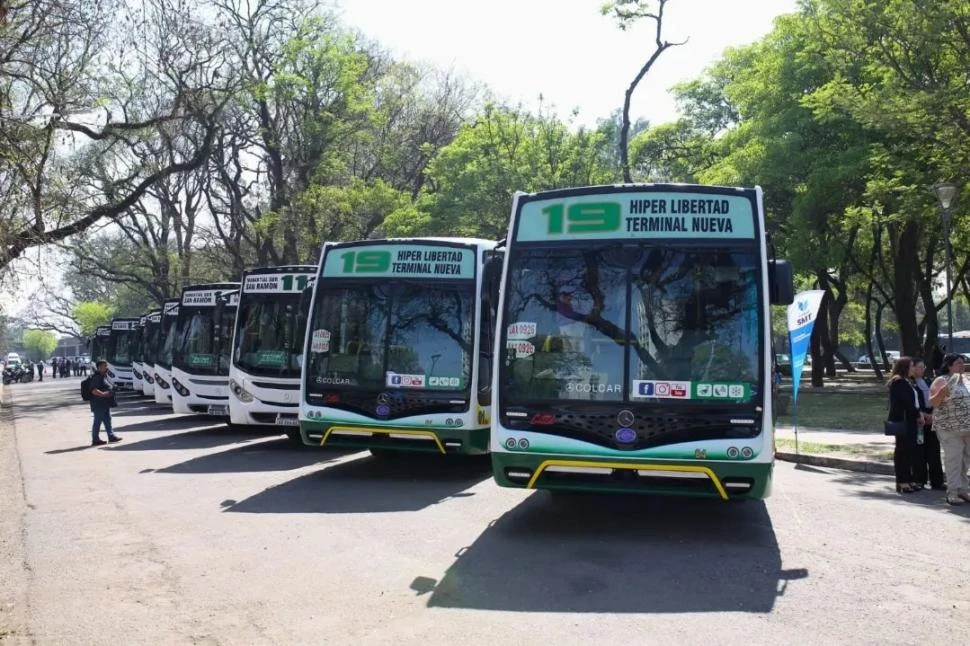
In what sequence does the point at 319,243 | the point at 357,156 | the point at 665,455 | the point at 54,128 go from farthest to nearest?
the point at 357,156 → the point at 319,243 → the point at 54,128 → the point at 665,455

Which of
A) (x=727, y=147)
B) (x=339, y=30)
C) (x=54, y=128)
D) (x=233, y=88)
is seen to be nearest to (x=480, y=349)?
(x=54, y=128)

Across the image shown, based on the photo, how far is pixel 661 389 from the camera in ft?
26.6

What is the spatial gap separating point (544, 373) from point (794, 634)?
344cm

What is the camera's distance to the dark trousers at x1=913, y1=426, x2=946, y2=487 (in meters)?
11.4

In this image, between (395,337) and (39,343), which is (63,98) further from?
(39,343)

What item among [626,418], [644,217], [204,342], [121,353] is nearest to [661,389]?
[626,418]

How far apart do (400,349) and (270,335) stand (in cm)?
496

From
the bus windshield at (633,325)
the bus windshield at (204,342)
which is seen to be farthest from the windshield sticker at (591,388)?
the bus windshield at (204,342)

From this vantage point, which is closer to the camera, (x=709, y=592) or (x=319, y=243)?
(x=709, y=592)

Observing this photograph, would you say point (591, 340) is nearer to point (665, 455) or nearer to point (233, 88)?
point (665, 455)

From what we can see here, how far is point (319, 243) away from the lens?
3706 centimetres

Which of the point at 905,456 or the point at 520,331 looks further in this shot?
the point at 905,456

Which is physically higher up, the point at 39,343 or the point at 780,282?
the point at 39,343

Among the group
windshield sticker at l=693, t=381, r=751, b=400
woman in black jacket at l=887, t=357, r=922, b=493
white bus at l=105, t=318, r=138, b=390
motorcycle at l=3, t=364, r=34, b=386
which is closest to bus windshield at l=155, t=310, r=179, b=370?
white bus at l=105, t=318, r=138, b=390
